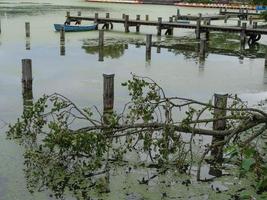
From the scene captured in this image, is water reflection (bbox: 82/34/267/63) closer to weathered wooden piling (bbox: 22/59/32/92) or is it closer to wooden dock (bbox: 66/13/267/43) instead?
wooden dock (bbox: 66/13/267/43)

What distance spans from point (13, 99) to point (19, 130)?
6.19 metres

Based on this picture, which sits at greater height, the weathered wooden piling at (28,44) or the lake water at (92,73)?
the weathered wooden piling at (28,44)

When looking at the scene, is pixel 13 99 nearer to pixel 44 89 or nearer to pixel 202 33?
pixel 44 89

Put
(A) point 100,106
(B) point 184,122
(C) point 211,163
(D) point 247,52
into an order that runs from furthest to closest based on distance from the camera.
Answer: (D) point 247,52
(A) point 100,106
(C) point 211,163
(B) point 184,122

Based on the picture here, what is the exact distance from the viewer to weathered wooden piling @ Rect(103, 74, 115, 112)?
Answer: 10802mm

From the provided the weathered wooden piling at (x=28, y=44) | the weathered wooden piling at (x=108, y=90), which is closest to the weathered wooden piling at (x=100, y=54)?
the weathered wooden piling at (x=28, y=44)

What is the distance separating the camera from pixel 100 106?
12.1 meters

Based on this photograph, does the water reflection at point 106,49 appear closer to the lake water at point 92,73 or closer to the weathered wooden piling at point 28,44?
the lake water at point 92,73

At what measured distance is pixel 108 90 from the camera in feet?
35.9

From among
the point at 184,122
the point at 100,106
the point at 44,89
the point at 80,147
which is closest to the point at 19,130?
the point at 80,147

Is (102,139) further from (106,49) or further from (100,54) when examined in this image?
(106,49)

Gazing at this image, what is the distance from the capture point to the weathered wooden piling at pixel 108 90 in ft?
35.4

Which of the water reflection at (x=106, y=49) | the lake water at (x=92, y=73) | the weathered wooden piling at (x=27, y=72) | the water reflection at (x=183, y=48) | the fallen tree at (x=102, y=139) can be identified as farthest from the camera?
the water reflection at (x=183, y=48)

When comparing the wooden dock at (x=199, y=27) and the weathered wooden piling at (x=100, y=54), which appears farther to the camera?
the wooden dock at (x=199, y=27)
